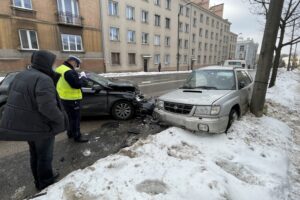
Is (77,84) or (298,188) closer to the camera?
(298,188)

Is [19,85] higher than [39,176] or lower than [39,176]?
higher

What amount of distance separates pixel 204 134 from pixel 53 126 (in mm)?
2965

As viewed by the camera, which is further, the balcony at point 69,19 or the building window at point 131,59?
the building window at point 131,59

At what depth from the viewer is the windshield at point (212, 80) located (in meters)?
4.56

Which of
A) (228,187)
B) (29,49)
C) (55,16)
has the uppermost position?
(55,16)

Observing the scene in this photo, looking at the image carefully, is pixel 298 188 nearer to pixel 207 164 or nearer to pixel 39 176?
pixel 207 164

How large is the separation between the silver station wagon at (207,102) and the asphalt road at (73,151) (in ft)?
3.10

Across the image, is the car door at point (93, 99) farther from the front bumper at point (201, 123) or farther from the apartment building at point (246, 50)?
the apartment building at point (246, 50)

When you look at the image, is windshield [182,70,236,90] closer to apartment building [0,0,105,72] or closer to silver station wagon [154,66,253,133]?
silver station wagon [154,66,253,133]

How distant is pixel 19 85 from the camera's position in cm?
218

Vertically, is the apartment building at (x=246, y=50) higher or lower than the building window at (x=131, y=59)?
higher

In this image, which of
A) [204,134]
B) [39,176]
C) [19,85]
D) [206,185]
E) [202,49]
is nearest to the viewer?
[19,85]

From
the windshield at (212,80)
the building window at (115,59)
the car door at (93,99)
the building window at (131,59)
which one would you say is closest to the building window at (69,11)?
the building window at (115,59)

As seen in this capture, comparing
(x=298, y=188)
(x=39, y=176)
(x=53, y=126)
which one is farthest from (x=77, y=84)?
(x=298, y=188)
